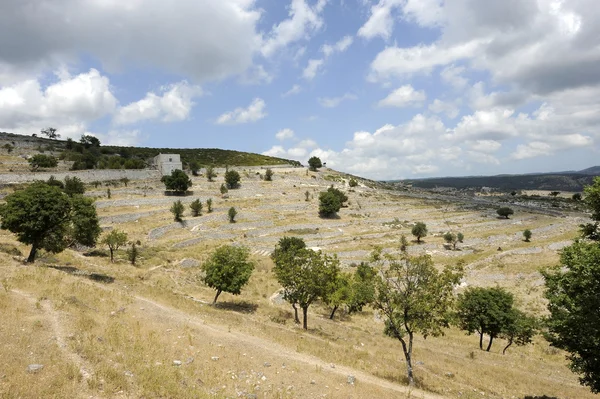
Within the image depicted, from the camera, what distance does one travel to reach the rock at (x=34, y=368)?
1120cm

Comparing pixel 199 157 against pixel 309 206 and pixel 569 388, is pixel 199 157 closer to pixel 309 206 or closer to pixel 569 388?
pixel 309 206

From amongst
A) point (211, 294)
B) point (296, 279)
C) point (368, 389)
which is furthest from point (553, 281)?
point (211, 294)

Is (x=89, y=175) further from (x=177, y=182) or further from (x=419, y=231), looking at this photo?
(x=419, y=231)

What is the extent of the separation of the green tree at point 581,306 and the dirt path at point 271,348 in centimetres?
696

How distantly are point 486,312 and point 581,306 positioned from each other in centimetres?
Result: 2030

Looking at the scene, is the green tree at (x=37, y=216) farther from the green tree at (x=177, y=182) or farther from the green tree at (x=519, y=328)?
the green tree at (x=177, y=182)

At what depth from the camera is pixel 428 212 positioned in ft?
340

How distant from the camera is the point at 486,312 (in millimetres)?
32562

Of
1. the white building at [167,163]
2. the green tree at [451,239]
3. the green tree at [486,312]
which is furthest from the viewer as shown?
Answer: the white building at [167,163]

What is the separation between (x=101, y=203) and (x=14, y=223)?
1881 inches

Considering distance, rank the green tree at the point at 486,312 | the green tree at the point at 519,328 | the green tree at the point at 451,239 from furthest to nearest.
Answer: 1. the green tree at the point at 451,239
2. the green tree at the point at 486,312
3. the green tree at the point at 519,328

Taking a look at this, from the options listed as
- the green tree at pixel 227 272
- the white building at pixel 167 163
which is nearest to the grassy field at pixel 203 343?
the green tree at pixel 227 272

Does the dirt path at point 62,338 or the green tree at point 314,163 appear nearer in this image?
the dirt path at point 62,338

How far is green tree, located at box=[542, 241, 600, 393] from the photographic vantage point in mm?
13883
